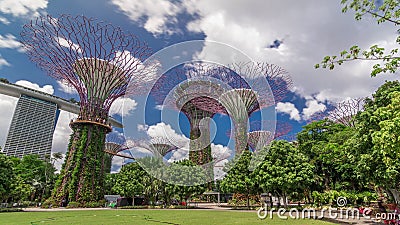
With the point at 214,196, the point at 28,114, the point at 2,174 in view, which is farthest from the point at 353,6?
the point at 28,114

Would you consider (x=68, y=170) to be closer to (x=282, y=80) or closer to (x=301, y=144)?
(x=301, y=144)

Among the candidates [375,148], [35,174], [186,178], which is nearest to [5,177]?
[186,178]

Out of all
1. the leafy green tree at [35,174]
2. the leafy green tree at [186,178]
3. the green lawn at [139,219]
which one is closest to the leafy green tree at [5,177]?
the green lawn at [139,219]

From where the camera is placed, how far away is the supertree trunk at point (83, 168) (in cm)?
2556

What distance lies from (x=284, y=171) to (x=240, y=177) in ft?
19.2

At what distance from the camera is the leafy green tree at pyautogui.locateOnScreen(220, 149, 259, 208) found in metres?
23.4

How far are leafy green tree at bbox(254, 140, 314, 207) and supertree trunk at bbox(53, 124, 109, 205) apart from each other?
1585 cm

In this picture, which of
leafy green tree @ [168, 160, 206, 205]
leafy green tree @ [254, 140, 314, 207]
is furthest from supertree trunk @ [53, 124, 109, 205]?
leafy green tree @ [254, 140, 314, 207]

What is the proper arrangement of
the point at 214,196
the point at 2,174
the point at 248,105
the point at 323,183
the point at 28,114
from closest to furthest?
the point at 2,174, the point at 323,183, the point at 248,105, the point at 214,196, the point at 28,114

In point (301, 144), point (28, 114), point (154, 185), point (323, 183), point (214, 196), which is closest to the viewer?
point (323, 183)

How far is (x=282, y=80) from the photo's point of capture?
105 ft

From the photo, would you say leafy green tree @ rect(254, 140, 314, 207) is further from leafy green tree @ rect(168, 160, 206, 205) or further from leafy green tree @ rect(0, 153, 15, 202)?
leafy green tree @ rect(0, 153, 15, 202)

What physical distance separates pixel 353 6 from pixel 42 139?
72714 millimetres

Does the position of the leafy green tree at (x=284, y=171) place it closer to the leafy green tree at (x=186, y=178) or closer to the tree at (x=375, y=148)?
the leafy green tree at (x=186, y=178)
